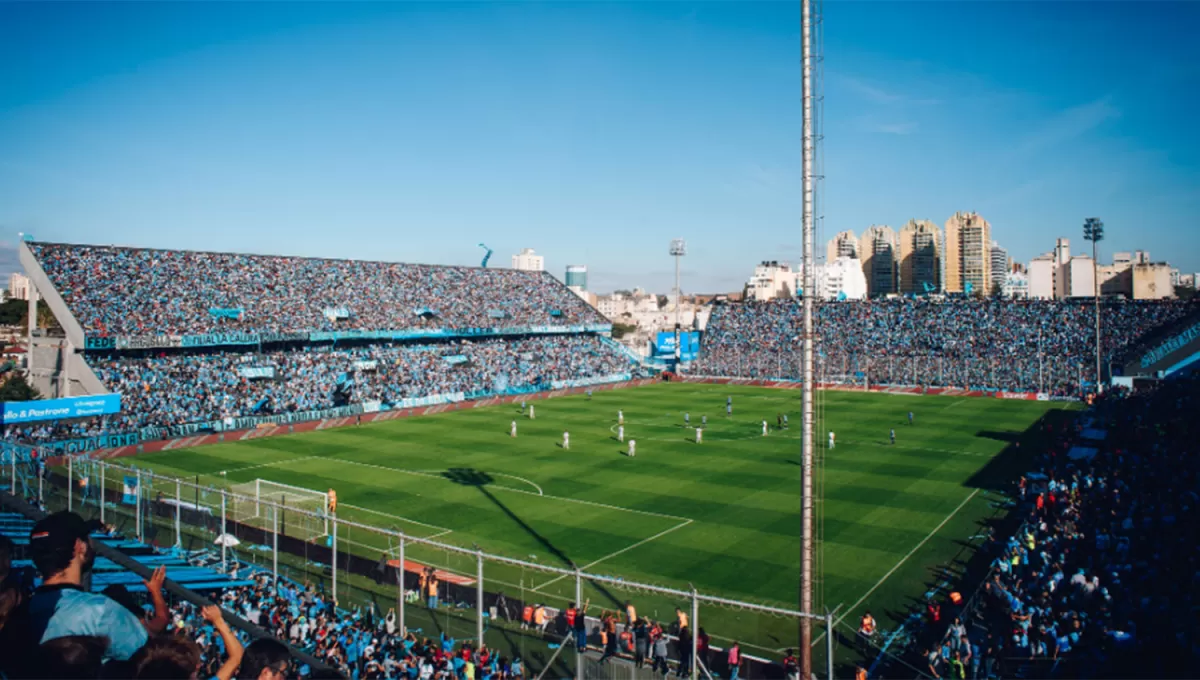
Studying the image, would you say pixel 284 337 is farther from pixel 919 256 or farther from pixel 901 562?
pixel 919 256

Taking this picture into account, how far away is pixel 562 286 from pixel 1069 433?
56698mm

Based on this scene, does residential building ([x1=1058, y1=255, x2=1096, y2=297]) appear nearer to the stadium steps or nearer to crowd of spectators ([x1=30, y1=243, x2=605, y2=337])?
crowd of spectators ([x1=30, y1=243, x2=605, y2=337])

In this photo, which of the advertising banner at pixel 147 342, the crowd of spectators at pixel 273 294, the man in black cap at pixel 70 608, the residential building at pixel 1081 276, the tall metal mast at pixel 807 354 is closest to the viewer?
the man in black cap at pixel 70 608

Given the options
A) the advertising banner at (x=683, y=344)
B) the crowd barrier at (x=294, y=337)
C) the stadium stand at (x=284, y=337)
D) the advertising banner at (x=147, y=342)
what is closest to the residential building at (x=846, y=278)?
the advertising banner at (x=683, y=344)

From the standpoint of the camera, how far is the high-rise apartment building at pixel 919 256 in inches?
6575

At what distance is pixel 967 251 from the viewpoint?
574 ft

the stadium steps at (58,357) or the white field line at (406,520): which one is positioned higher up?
the stadium steps at (58,357)

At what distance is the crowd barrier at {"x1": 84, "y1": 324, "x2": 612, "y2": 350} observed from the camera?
4709 cm

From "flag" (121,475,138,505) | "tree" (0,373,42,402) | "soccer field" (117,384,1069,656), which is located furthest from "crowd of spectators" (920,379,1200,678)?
"tree" (0,373,42,402)

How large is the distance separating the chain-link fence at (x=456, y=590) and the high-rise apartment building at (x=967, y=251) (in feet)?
550

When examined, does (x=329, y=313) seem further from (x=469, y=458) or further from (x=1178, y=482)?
(x=1178, y=482)

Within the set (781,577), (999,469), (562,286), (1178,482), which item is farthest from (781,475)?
(562,286)

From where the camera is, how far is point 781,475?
34.0 metres

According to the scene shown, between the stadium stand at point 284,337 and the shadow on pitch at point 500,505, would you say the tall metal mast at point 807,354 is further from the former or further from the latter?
the stadium stand at point 284,337
